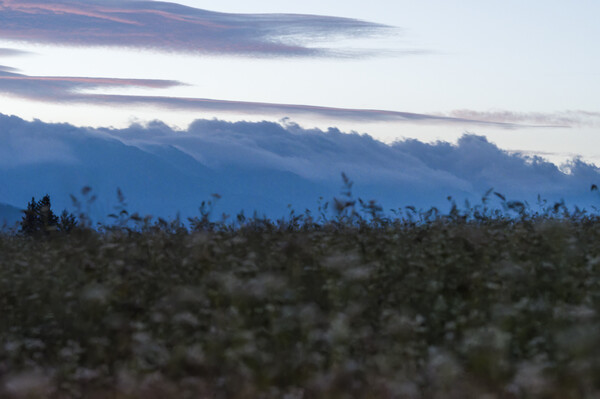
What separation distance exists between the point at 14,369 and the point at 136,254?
2.87 m

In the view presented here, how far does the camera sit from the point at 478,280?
9164 mm

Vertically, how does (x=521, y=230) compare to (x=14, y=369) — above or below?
above

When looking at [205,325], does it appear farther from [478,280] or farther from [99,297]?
[478,280]

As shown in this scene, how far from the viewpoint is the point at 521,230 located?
11211 mm

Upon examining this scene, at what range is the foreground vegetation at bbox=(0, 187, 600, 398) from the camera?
6.98 meters

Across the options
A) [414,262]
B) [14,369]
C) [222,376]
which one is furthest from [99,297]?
[414,262]

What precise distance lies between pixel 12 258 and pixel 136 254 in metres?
2.72

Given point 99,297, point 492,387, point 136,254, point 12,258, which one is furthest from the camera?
point 12,258

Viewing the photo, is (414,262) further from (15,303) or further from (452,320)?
(15,303)

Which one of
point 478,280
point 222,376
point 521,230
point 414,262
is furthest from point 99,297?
point 521,230

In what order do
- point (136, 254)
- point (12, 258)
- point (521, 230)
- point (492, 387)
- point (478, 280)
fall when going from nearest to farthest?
point (492, 387) → point (478, 280) → point (136, 254) → point (521, 230) → point (12, 258)

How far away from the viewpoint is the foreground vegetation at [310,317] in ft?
22.9

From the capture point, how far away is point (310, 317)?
7547 millimetres

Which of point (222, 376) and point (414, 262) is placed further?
point (414, 262)
